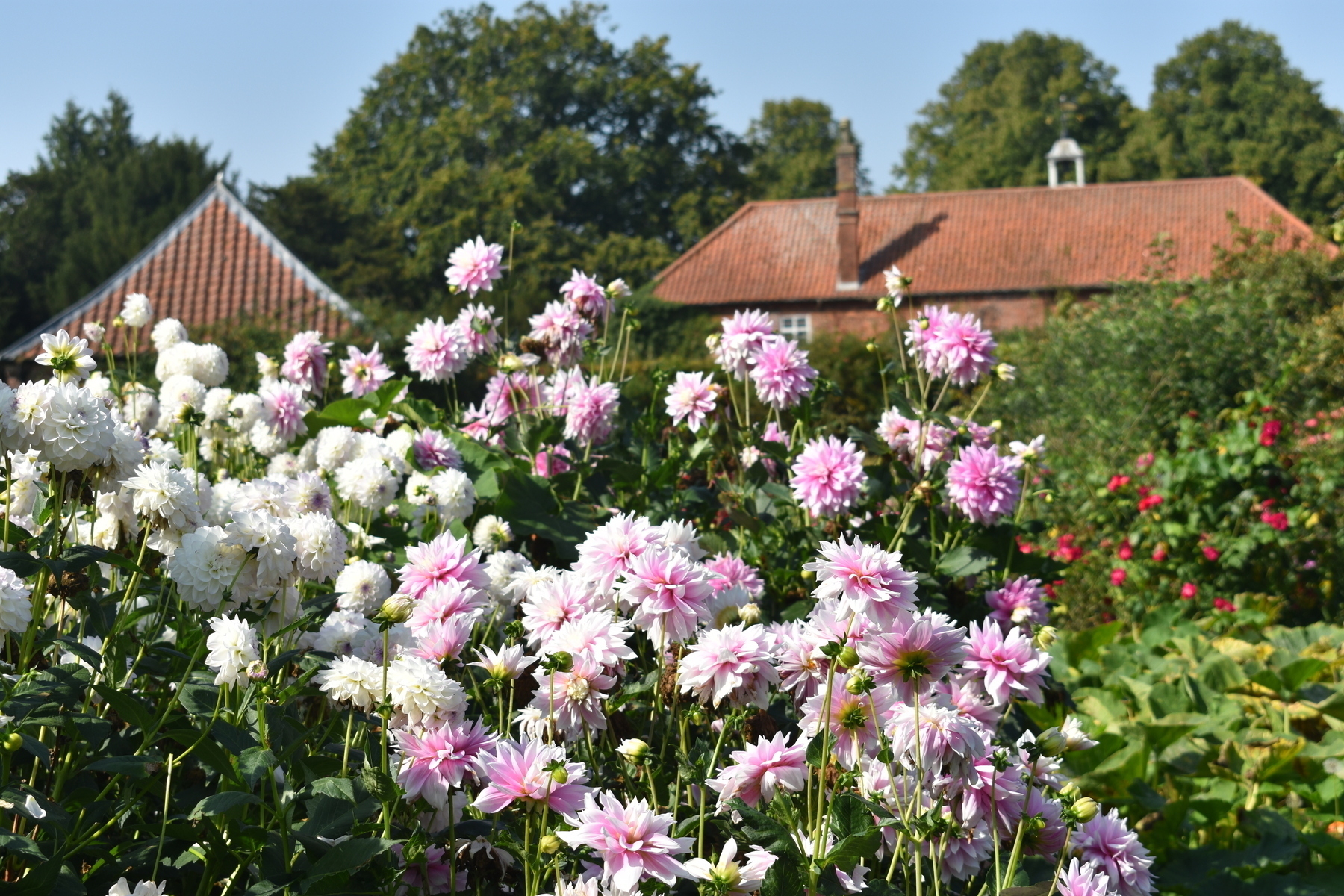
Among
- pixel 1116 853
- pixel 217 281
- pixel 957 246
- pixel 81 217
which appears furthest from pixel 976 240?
pixel 1116 853

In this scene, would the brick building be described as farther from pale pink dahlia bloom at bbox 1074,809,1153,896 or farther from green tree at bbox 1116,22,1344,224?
pale pink dahlia bloom at bbox 1074,809,1153,896

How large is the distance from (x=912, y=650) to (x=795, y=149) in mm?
47365

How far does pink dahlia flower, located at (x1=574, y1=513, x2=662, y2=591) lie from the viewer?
66.9 inches

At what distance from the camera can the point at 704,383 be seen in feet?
9.66

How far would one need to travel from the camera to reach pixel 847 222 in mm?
27391

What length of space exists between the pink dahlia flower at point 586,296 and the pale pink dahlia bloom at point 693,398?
0.35 m

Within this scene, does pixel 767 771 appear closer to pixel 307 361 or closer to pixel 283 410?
pixel 283 410

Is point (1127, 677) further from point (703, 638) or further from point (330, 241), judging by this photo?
point (330, 241)

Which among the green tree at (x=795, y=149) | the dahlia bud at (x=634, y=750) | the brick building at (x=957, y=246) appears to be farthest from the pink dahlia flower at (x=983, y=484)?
the green tree at (x=795, y=149)

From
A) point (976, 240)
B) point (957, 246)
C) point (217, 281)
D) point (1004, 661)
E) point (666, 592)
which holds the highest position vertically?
point (976, 240)

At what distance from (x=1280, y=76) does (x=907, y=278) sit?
44.1 meters

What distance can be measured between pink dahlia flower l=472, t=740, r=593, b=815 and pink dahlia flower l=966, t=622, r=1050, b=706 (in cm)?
57

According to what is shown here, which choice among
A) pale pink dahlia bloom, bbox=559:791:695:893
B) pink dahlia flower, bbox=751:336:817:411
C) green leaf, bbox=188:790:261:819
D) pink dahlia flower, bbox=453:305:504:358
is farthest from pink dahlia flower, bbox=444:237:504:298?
pale pink dahlia bloom, bbox=559:791:695:893

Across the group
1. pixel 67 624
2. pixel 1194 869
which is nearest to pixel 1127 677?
pixel 1194 869
